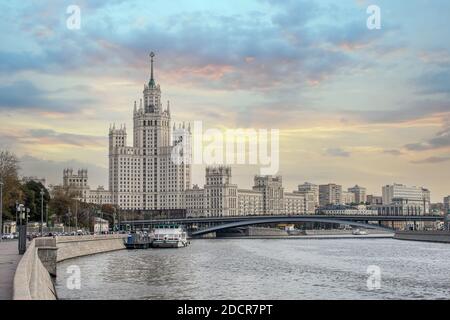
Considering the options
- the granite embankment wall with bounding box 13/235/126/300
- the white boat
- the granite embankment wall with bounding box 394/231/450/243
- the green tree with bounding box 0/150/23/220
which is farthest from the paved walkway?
the granite embankment wall with bounding box 394/231/450/243

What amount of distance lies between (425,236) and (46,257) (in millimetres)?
92528

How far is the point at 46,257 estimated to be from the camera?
159 ft

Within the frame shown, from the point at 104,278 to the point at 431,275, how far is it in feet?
73.7

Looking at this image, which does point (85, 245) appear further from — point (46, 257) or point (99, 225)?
point (99, 225)

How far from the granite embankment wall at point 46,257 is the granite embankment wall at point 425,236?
52.8 m

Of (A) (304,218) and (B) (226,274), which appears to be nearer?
(B) (226,274)

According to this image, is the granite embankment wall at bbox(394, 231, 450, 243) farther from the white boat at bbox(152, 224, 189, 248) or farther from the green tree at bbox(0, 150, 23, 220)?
the green tree at bbox(0, 150, 23, 220)

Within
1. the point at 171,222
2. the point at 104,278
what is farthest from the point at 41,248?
the point at 171,222

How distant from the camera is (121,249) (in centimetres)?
9888

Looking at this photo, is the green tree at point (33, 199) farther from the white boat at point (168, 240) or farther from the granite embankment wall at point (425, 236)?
the granite embankment wall at point (425, 236)

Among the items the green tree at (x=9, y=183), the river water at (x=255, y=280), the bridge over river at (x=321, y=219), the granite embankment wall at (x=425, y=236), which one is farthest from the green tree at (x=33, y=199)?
the granite embankment wall at (x=425, y=236)
